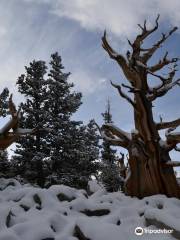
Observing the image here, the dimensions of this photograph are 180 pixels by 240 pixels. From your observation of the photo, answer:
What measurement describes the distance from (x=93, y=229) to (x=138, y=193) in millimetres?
3908

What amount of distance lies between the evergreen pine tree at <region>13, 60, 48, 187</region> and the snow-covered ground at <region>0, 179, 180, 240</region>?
563 inches

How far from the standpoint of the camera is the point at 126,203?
24.7ft

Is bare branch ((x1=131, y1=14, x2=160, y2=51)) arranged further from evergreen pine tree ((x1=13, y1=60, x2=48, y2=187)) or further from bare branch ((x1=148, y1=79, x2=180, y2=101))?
evergreen pine tree ((x1=13, y1=60, x2=48, y2=187))

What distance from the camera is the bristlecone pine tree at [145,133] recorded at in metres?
8.77

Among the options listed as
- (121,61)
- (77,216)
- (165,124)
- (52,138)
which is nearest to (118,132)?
(165,124)

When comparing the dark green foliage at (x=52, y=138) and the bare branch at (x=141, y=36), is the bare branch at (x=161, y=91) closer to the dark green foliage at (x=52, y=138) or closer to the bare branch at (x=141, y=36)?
the bare branch at (x=141, y=36)

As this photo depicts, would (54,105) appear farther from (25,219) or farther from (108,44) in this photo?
(25,219)

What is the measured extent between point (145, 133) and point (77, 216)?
3.71 metres

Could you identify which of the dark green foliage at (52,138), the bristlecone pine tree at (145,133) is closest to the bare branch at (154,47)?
the bristlecone pine tree at (145,133)

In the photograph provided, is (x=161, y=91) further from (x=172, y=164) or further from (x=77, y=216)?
(x=77, y=216)

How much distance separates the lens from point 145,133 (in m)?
9.28

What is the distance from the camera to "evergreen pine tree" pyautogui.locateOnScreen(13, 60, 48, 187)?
22.2 metres

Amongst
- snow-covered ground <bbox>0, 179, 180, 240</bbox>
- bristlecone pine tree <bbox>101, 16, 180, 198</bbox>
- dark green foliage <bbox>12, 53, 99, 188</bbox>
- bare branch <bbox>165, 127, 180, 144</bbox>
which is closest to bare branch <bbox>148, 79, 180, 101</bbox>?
bristlecone pine tree <bbox>101, 16, 180, 198</bbox>

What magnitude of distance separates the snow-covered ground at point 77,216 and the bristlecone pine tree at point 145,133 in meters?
1.03
